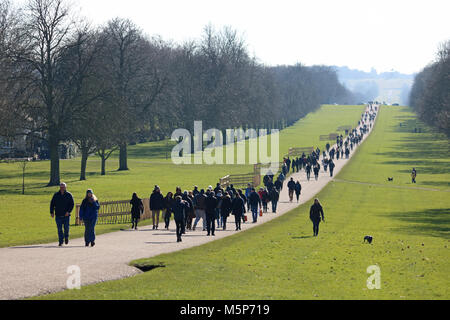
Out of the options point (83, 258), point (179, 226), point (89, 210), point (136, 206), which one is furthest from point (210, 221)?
point (83, 258)

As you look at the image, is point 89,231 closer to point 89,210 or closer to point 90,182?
point 89,210

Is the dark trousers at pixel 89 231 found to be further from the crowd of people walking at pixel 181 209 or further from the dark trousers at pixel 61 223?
the dark trousers at pixel 61 223

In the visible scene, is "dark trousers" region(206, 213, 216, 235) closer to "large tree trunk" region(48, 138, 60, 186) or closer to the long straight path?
the long straight path

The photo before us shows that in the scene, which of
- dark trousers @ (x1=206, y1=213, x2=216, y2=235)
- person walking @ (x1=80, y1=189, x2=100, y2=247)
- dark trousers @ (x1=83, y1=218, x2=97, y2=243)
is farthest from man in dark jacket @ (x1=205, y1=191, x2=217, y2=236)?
person walking @ (x1=80, y1=189, x2=100, y2=247)

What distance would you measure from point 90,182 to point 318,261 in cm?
3636

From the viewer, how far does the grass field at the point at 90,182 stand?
27.1 meters

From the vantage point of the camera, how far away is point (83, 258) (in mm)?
18984

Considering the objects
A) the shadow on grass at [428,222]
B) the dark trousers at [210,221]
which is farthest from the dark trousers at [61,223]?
the shadow on grass at [428,222]

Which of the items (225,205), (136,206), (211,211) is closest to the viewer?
(211,211)

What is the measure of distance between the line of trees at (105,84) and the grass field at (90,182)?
2695 mm

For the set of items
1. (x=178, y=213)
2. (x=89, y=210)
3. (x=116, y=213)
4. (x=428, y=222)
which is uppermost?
(x=89, y=210)
